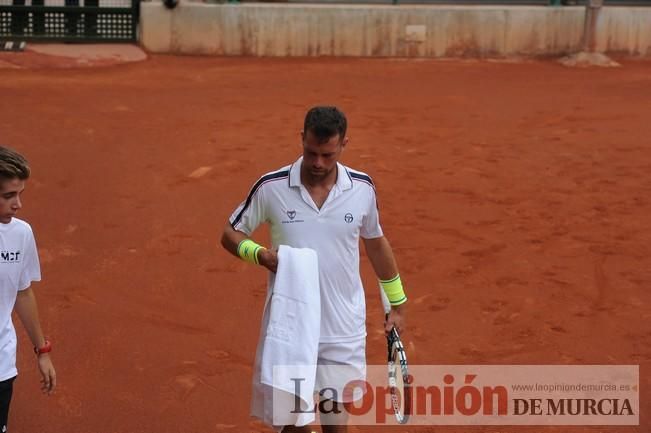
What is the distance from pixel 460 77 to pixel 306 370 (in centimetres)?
1407

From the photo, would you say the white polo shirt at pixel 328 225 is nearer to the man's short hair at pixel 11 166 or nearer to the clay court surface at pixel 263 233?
the man's short hair at pixel 11 166

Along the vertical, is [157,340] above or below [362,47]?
below

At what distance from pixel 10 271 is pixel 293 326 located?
1379 millimetres

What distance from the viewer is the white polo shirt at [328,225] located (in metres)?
5.22

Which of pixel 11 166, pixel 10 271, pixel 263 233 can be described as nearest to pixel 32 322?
pixel 10 271

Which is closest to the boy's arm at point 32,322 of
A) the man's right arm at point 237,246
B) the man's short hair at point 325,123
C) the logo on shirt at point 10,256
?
the logo on shirt at point 10,256

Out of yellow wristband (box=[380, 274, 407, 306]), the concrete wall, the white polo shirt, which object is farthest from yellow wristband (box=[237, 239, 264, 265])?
the concrete wall

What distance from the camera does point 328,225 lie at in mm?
5223

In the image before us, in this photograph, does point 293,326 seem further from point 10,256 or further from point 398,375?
point 10,256

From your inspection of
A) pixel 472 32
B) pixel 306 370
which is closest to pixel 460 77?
pixel 472 32

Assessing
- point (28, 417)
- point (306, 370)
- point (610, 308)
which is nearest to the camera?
point (306, 370)

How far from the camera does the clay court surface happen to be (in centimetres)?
789

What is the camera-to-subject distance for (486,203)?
1162 cm

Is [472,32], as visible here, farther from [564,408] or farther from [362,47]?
[564,408]
